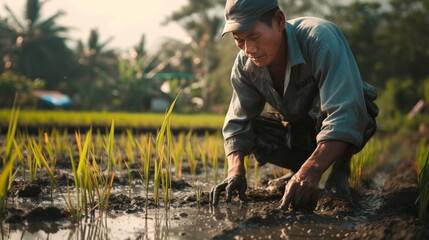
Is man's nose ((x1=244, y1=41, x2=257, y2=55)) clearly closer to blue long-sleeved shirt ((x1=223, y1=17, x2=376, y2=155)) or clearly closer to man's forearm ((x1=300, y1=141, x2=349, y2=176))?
blue long-sleeved shirt ((x1=223, y1=17, x2=376, y2=155))

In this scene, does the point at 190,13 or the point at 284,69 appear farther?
the point at 190,13

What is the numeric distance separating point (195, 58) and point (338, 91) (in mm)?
23711

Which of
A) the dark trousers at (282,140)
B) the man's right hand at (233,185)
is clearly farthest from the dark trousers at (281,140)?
the man's right hand at (233,185)

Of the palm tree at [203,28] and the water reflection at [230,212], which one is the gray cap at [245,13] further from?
the palm tree at [203,28]

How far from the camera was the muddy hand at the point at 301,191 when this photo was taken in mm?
1794

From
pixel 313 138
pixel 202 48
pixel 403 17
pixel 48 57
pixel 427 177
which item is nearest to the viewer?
pixel 427 177

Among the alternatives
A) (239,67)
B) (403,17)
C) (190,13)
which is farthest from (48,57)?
(239,67)

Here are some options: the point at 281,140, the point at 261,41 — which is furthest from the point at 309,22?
the point at 281,140

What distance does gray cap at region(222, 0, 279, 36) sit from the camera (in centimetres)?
191

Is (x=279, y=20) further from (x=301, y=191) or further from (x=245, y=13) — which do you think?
(x=301, y=191)

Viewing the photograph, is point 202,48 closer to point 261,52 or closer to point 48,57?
point 48,57

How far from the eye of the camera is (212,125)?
8.99 meters

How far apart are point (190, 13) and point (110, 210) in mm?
21643

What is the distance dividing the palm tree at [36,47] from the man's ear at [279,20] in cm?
2316
